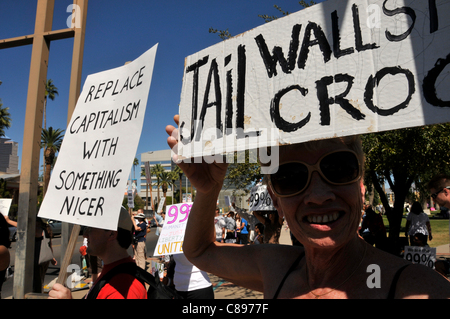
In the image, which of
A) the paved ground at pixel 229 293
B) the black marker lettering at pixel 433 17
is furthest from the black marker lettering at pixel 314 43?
the paved ground at pixel 229 293

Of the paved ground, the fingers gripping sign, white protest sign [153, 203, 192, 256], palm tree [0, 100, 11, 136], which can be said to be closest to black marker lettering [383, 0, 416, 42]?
the fingers gripping sign

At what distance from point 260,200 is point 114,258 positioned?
5.15 metres

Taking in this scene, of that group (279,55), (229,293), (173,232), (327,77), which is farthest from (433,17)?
(229,293)

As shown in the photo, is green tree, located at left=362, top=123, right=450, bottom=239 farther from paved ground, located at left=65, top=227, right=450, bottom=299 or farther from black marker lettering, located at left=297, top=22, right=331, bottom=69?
black marker lettering, located at left=297, top=22, right=331, bottom=69

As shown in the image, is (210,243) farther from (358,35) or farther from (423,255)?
(423,255)

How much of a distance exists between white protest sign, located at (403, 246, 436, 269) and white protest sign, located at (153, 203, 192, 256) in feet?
12.1

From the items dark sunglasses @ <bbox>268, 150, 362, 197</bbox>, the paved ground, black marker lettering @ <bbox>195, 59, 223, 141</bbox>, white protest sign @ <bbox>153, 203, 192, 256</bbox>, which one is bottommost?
the paved ground

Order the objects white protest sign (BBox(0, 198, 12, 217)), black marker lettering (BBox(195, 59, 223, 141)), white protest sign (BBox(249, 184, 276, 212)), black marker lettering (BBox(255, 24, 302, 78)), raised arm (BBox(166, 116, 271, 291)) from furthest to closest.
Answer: white protest sign (BBox(249, 184, 276, 212)), white protest sign (BBox(0, 198, 12, 217)), raised arm (BBox(166, 116, 271, 291)), black marker lettering (BBox(195, 59, 223, 141)), black marker lettering (BBox(255, 24, 302, 78))

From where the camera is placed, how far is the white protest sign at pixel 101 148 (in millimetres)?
1828

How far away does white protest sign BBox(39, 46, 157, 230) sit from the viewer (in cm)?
183

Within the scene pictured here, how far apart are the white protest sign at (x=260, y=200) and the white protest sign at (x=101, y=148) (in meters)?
5.17

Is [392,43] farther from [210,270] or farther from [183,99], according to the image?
[210,270]
